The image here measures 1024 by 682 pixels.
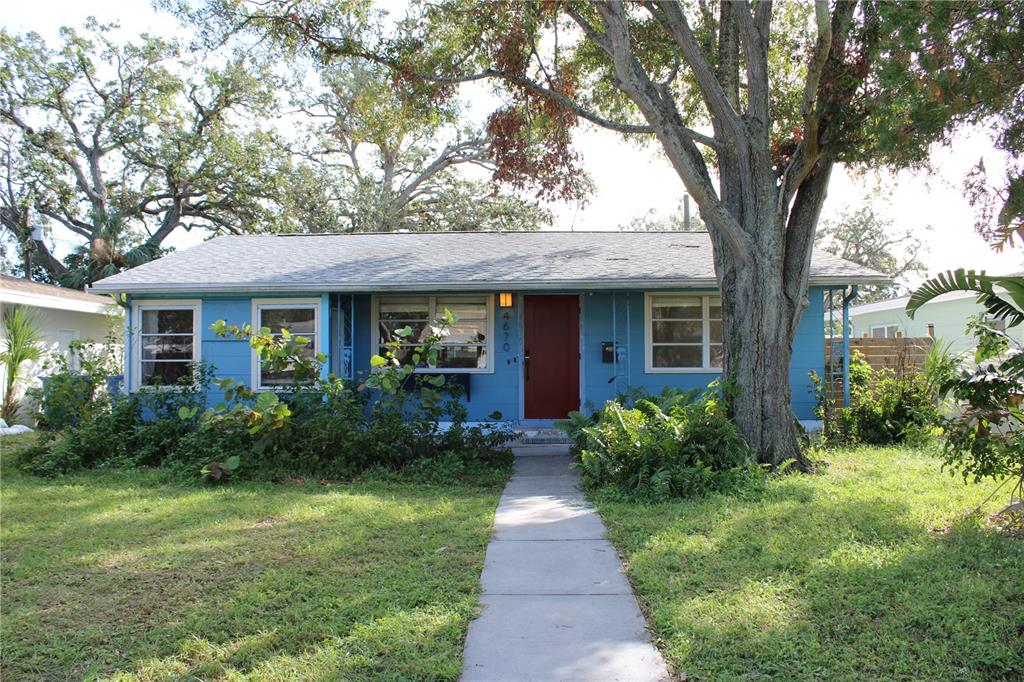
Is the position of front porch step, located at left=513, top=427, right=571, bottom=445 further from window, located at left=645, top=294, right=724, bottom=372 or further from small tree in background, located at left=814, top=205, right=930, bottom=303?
small tree in background, located at left=814, top=205, right=930, bottom=303

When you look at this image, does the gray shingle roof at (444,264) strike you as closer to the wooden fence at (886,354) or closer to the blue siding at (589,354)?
the blue siding at (589,354)

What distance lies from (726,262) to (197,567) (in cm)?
627

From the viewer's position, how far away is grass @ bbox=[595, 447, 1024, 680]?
3.28 meters

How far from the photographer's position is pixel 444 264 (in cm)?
1101

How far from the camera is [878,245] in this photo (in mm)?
43594

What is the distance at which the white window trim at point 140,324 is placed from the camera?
10523mm

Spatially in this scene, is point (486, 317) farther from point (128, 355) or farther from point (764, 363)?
point (128, 355)

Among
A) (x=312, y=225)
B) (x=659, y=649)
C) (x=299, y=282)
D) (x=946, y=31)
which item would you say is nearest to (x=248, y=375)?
(x=299, y=282)

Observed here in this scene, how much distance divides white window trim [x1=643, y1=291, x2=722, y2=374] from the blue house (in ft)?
0.07

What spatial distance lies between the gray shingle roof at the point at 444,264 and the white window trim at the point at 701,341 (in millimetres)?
529

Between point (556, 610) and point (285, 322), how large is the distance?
806 centimetres

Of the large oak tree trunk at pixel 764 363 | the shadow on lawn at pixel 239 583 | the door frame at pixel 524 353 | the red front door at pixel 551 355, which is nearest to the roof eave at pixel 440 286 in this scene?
the door frame at pixel 524 353

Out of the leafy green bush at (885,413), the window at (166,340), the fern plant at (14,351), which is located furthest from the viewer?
the fern plant at (14,351)

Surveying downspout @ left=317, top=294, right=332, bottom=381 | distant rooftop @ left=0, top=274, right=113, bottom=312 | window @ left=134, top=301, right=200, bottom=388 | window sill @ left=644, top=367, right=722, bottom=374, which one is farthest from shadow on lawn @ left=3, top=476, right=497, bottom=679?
distant rooftop @ left=0, top=274, right=113, bottom=312
